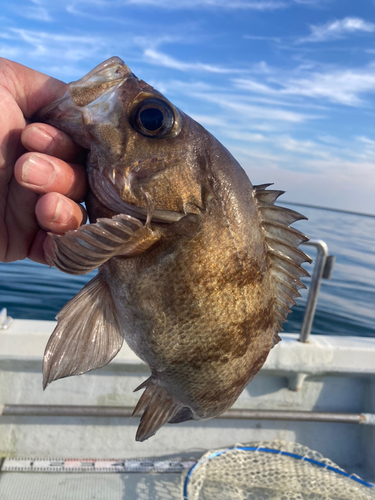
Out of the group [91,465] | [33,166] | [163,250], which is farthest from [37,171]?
[91,465]

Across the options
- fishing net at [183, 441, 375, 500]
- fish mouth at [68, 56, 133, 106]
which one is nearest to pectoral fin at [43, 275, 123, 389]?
fish mouth at [68, 56, 133, 106]

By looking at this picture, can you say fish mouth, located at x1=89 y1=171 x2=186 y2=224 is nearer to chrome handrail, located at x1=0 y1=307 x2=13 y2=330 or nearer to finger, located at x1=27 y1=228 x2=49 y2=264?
finger, located at x1=27 y1=228 x2=49 y2=264

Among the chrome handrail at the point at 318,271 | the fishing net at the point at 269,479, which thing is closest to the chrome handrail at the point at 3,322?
the fishing net at the point at 269,479

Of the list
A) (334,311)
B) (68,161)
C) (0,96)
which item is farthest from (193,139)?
(334,311)

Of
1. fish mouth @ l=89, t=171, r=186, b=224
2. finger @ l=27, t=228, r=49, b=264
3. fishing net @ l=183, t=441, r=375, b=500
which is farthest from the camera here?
fishing net @ l=183, t=441, r=375, b=500

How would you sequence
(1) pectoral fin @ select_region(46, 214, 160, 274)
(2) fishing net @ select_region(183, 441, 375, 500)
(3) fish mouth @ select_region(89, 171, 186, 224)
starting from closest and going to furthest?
(1) pectoral fin @ select_region(46, 214, 160, 274), (3) fish mouth @ select_region(89, 171, 186, 224), (2) fishing net @ select_region(183, 441, 375, 500)

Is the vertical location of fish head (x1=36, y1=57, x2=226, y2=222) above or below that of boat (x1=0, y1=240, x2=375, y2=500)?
above

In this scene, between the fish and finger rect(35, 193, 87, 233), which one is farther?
finger rect(35, 193, 87, 233)

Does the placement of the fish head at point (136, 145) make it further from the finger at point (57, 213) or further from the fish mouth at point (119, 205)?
the finger at point (57, 213)

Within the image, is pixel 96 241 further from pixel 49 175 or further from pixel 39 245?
pixel 39 245
